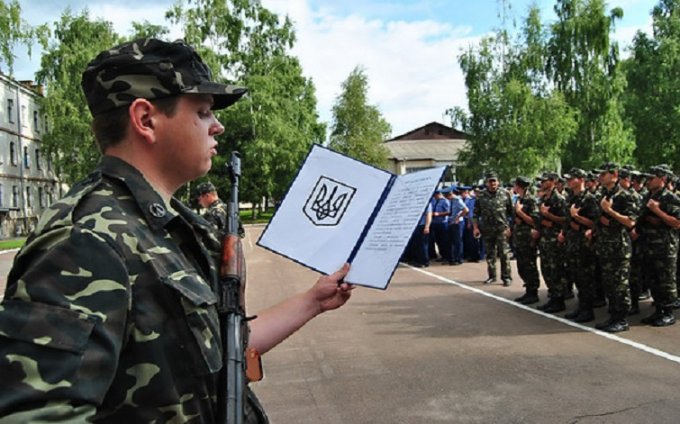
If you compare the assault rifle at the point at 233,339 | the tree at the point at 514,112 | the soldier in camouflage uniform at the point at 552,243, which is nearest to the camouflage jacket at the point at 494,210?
the soldier in camouflage uniform at the point at 552,243

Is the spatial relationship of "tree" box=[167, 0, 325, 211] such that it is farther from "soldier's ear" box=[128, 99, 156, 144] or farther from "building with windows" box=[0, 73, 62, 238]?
"soldier's ear" box=[128, 99, 156, 144]

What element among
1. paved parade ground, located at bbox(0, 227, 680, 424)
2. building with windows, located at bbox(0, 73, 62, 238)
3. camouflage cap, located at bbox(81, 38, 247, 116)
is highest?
building with windows, located at bbox(0, 73, 62, 238)

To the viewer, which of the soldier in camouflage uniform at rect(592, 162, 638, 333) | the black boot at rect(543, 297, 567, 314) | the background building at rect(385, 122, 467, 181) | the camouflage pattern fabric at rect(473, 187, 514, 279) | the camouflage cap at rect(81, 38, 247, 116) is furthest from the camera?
the background building at rect(385, 122, 467, 181)

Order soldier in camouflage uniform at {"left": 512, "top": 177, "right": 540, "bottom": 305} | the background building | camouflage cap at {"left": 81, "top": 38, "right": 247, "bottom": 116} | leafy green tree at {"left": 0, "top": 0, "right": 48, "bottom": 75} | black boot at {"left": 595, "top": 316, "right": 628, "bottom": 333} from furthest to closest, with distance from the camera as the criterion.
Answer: the background building < leafy green tree at {"left": 0, "top": 0, "right": 48, "bottom": 75} < soldier in camouflage uniform at {"left": 512, "top": 177, "right": 540, "bottom": 305} < black boot at {"left": 595, "top": 316, "right": 628, "bottom": 333} < camouflage cap at {"left": 81, "top": 38, "right": 247, "bottom": 116}

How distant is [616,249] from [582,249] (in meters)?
0.72

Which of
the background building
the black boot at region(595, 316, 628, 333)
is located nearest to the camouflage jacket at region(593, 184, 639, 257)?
the black boot at region(595, 316, 628, 333)

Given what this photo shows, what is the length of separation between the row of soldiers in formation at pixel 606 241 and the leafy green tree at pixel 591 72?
85.2 feet

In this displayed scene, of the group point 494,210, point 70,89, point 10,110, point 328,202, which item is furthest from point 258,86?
point 328,202

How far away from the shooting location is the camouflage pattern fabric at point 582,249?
7.23 meters

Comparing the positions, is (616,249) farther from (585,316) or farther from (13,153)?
(13,153)

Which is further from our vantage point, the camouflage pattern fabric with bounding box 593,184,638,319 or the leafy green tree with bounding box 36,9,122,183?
the leafy green tree with bounding box 36,9,122,183

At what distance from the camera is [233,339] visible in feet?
4.51

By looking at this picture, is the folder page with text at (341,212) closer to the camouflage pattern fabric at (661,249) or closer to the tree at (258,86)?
the camouflage pattern fabric at (661,249)

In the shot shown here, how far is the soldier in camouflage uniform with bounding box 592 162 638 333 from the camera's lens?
6566 millimetres
